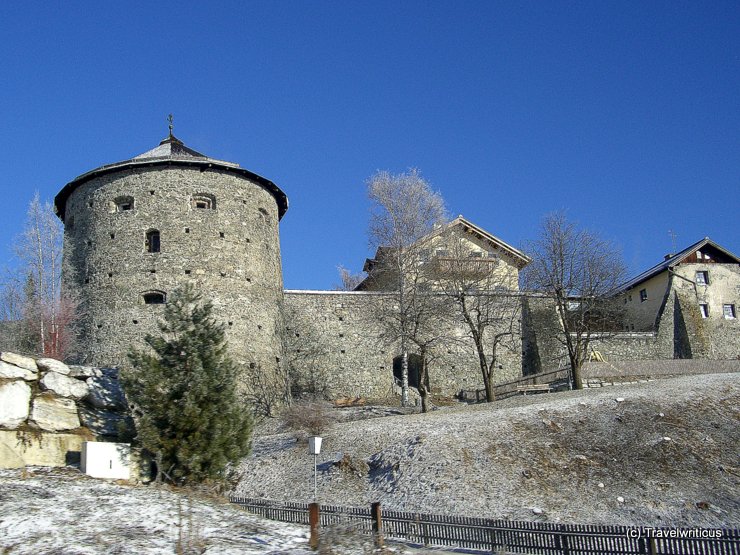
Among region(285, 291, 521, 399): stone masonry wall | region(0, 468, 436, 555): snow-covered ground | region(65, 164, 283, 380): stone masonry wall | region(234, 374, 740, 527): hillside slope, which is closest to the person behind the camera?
region(0, 468, 436, 555): snow-covered ground

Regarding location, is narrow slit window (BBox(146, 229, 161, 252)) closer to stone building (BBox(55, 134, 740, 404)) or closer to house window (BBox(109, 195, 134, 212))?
stone building (BBox(55, 134, 740, 404))

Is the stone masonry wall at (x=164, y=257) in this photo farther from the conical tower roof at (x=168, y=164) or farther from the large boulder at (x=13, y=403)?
the large boulder at (x=13, y=403)

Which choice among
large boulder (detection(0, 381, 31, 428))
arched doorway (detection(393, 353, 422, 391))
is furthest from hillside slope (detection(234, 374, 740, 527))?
arched doorway (detection(393, 353, 422, 391))

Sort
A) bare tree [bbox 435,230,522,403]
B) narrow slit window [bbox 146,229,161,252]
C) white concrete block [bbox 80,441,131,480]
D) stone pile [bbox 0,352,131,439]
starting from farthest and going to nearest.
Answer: bare tree [bbox 435,230,522,403], narrow slit window [bbox 146,229,161,252], stone pile [bbox 0,352,131,439], white concrete block [bbox 80,441,131,480]

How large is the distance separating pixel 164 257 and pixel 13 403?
1352cm

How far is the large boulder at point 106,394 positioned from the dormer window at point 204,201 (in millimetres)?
12914

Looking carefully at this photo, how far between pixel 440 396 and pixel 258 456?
11.6 meters

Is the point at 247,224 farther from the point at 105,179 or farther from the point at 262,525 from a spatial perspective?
the point at 262,525

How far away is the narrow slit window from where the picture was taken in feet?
90.4

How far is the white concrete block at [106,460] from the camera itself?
538 inches

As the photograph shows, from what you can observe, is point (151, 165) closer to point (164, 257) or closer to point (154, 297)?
point (164, 257)

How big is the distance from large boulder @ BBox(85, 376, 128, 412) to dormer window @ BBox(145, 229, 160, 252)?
12.2 meters

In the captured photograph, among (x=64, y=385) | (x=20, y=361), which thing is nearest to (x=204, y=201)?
(x=64, y=385)

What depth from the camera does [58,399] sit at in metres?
14.7
